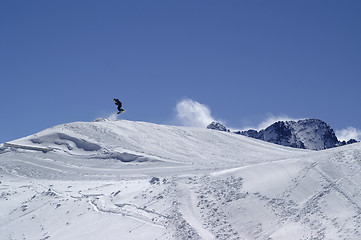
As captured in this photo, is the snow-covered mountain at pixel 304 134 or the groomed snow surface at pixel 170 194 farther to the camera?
the snow-covered mountain at pixel 304 134

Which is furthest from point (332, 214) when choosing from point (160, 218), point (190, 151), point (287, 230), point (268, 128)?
point (268, 128)

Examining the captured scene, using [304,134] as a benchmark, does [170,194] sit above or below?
below

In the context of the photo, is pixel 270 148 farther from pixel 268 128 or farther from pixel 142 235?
pixel 268 128

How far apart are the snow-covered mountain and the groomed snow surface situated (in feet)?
423

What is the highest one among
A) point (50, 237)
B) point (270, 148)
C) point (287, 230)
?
point (270, 148)

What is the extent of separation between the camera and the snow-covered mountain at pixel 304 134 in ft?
549

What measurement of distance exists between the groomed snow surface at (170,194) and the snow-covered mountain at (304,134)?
129m

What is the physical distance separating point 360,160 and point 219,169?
990 cm

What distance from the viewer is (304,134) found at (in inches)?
6777

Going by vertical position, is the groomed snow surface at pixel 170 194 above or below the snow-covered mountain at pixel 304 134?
below

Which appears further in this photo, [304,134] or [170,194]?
[304,134]

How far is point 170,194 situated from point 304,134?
151 m

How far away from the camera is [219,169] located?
33.7 meters

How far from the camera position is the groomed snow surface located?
22500 millimetres
